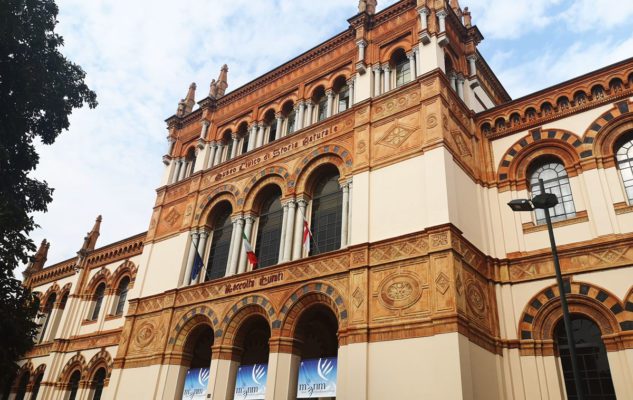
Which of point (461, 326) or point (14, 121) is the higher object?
point (14, 121)

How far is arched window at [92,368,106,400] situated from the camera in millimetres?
24094

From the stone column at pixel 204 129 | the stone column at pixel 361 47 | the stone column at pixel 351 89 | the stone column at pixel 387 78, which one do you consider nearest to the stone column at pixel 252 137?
the stone column at pixel 204 129

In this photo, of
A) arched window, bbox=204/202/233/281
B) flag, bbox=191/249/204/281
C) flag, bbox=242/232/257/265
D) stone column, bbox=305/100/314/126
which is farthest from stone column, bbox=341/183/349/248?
flag, bbox=191/249/204/281

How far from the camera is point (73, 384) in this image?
25.7m

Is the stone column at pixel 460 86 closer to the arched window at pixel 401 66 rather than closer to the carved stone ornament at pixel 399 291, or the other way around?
the arched window at pixel 401 66

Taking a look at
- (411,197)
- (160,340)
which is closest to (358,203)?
(411,197)

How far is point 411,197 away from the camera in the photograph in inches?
595

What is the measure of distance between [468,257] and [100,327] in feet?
63.9

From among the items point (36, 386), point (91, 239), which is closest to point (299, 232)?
point (91, 239)

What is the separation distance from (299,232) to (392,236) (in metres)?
3.94

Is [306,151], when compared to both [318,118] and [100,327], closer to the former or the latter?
[318,118]

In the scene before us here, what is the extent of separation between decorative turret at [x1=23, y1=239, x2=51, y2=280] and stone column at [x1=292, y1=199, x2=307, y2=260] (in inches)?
910

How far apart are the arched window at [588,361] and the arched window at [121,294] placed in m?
20.4

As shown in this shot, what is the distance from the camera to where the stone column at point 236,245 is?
1883cm
